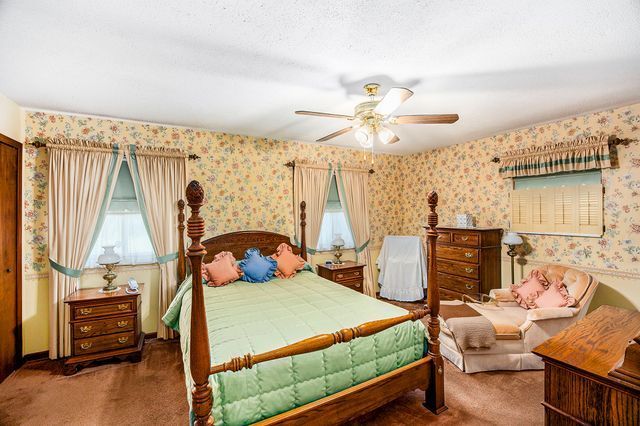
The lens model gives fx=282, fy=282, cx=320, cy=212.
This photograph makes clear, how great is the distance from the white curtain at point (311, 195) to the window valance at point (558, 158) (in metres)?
2.64

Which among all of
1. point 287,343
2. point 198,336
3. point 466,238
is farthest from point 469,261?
point 198,336

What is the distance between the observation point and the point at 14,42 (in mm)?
1847

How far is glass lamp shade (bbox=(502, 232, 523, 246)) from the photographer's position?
3.64m

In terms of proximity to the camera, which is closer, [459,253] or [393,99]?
[393,99]

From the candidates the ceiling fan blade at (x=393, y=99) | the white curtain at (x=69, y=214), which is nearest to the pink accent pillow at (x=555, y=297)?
the ceiling fan blade at (x=393, y=99)

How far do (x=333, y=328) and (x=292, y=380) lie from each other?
0.45m

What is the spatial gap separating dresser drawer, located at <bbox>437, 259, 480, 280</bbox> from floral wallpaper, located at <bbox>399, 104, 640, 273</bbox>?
74 centimetres

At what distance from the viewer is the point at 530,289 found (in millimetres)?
3184

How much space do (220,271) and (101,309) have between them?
117 cm

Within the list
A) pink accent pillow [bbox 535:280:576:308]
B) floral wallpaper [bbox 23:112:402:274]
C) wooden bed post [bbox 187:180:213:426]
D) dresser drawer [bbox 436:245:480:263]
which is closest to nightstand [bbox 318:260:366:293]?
floral wallpaper [bbox 23:112:402:274]

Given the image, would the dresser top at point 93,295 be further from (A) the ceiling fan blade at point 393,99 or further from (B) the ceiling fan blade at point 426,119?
(B) the ceiling fan blade at point 426,119

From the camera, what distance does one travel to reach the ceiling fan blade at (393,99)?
1.88 metres

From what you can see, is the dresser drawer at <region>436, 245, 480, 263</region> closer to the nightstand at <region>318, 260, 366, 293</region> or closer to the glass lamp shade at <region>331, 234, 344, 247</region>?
the nightstand at <region>318, 260, 366, 293</region>

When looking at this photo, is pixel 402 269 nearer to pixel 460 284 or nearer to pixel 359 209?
pixel 460 284
